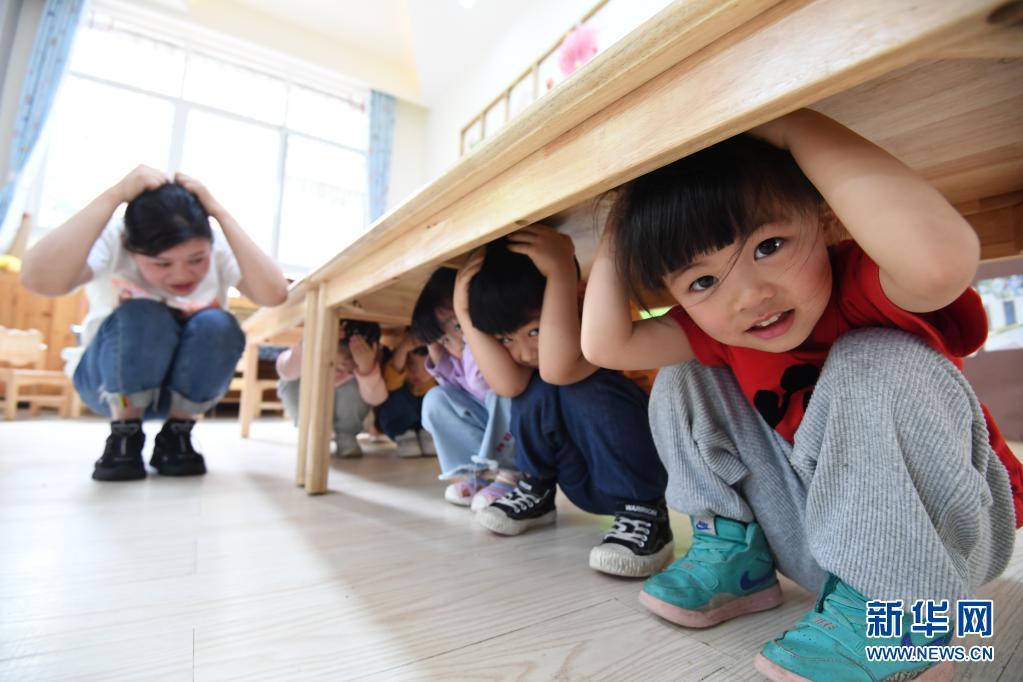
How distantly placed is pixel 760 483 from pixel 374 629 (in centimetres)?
41

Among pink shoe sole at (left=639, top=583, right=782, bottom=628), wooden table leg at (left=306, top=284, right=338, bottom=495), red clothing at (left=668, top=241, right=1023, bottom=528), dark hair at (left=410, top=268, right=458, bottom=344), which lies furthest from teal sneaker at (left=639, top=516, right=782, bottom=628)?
wooden table leg at (left=306, top=284, right=338, bottom=495)

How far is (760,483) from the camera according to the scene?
514mm

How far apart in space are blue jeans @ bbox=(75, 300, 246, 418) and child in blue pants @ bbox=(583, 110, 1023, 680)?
41.6 inches

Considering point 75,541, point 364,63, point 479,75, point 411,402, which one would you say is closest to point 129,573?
point 75,541

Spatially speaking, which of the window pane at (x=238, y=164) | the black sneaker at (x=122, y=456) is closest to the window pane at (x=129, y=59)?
the window pane at (x=238, y=164)

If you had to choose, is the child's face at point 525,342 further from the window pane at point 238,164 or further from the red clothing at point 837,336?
the window pane at point 238,164

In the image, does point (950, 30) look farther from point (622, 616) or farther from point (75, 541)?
point (75, 541)

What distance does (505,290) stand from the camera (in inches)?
29.1

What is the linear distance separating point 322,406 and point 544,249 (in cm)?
60

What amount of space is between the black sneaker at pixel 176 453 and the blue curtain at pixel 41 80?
305 cm

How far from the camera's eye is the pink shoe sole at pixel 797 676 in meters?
0.34

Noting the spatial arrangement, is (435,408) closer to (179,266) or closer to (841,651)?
(179,266)

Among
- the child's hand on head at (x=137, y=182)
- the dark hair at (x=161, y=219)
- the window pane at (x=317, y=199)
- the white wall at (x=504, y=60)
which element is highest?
the white wall at (x=504, y=60)

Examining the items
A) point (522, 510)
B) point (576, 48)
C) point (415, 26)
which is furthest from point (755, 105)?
point (415, 26)
